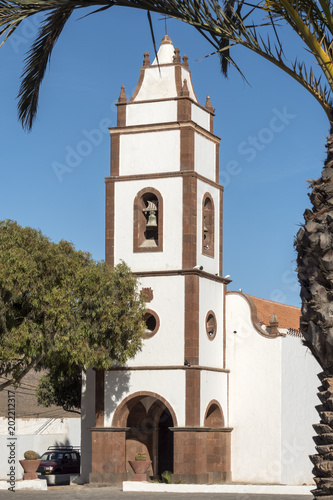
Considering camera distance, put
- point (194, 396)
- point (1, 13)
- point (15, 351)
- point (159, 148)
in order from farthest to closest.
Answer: point (159, 148)
point (194, 396)
point (15, 351)
point (1, 13)

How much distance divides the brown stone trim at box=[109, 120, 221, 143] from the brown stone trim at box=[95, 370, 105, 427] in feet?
29.4

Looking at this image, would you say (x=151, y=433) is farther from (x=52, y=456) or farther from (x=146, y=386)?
(x=52, y=456)

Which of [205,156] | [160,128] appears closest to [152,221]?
[205,156]

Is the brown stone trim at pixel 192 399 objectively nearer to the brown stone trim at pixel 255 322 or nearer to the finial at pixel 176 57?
the brown stone trim at pixel 255 322

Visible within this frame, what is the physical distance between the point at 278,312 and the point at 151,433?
875 cm

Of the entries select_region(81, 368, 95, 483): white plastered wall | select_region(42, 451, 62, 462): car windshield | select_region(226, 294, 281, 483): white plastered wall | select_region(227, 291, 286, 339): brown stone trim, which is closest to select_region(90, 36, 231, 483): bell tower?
select_region(226, 294, 281, 483): white plastered wall

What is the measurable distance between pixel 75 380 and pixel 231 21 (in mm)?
33871

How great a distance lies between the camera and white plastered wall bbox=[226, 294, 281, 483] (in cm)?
3428

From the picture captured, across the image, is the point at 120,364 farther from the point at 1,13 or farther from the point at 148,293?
the point at 1,13

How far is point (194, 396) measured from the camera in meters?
33.0

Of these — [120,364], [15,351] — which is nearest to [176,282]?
[120,364]

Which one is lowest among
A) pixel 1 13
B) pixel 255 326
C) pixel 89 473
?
pixel 89 473

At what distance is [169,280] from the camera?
112 feet

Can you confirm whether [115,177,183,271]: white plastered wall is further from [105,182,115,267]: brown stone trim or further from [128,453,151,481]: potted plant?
[128,453,151,481]: potted plant
